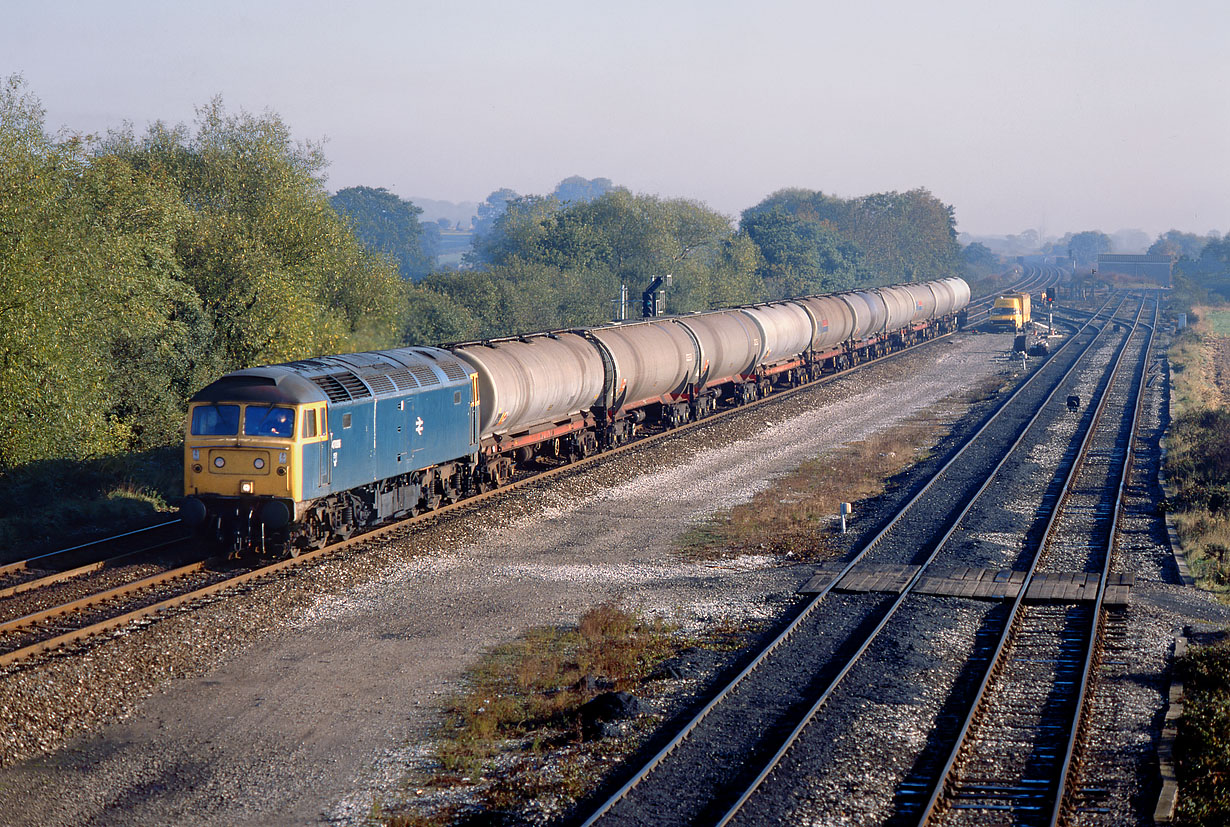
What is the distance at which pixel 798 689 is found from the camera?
14391mm

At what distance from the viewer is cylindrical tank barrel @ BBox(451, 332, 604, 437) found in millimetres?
25844

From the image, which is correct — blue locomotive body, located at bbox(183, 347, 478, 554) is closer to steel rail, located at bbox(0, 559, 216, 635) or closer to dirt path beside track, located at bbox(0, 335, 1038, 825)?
steel rail, located at bbox(0, 559, 216, 635)

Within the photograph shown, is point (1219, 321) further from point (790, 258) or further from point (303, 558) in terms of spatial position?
point (303, 558)

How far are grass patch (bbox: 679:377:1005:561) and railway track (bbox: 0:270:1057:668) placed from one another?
7.46 metres

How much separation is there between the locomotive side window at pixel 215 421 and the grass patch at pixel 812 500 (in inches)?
363

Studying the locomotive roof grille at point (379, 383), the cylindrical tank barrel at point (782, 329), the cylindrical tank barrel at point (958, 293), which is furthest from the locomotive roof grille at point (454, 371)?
the cylindrical tank barrel at point (958, 293)

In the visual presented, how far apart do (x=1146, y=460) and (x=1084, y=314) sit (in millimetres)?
78717

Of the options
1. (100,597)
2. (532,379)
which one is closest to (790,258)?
(532,379)

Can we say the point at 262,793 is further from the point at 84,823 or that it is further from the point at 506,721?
the point at 506,721

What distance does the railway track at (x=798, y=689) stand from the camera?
1116cm

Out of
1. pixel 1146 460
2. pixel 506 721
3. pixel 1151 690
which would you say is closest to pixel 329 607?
pixel 506 721

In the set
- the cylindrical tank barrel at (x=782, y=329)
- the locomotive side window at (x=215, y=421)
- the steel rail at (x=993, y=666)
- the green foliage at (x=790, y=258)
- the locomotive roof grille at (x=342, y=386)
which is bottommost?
the steel rail at (x=993, y=666)

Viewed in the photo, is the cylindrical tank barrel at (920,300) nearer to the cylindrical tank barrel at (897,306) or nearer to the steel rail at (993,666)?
the cylindrical tank barrel at (897,306)

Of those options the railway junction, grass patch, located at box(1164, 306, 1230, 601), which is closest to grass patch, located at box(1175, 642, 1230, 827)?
the railway junction
